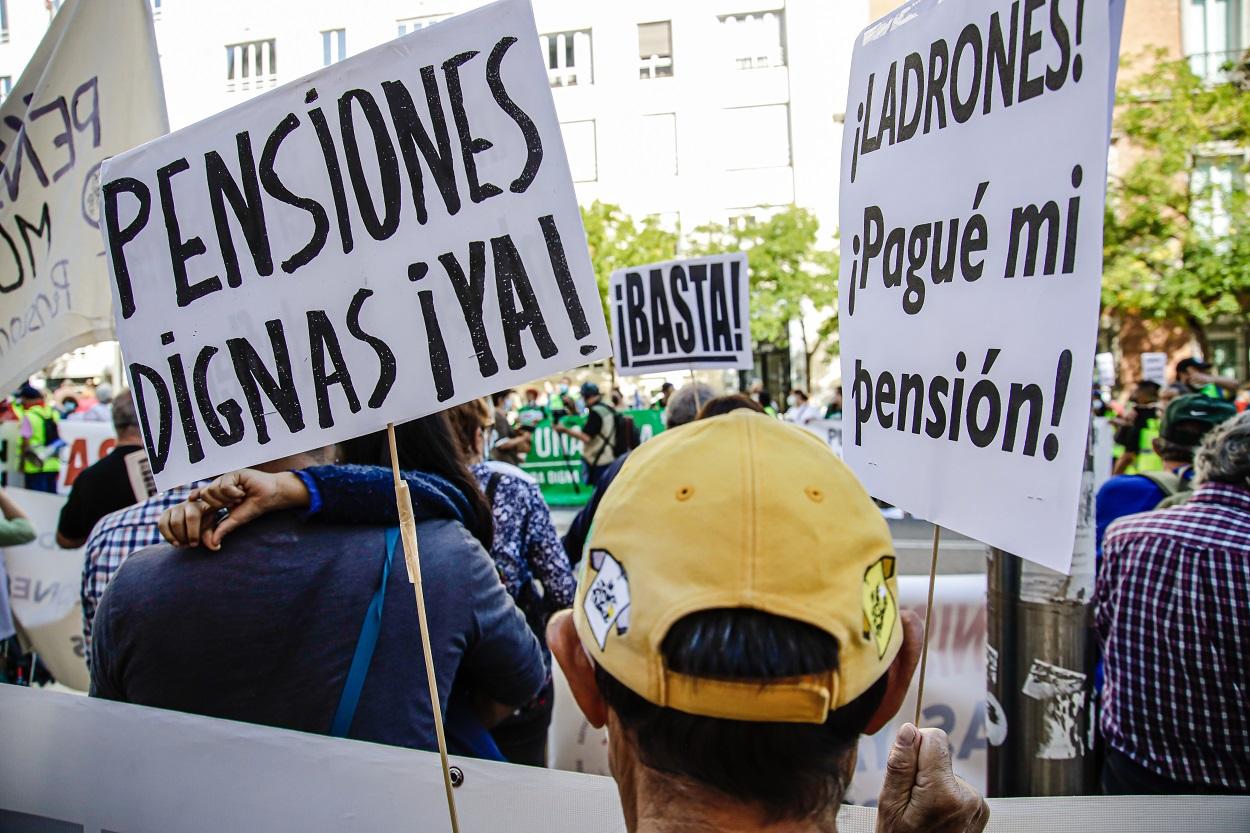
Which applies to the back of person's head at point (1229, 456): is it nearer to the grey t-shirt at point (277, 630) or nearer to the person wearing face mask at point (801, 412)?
the grey t-shirt at point (277, 630)

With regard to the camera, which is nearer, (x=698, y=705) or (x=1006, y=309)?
(x=698, y=705)

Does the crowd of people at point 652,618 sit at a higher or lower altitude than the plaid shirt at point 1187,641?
higher

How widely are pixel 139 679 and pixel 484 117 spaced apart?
3.86 ft

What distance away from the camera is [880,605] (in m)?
1.07

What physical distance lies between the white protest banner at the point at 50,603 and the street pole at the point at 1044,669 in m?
4.23

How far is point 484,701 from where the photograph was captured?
209 cm

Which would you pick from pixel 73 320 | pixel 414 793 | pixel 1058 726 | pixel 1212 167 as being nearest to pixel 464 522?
pixel 414 793

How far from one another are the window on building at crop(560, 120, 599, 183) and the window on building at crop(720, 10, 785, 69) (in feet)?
19.7

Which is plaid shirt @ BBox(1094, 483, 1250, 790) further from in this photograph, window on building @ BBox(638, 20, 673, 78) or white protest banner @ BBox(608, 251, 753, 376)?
window on building @ BBox(638, 20, 673, 78)

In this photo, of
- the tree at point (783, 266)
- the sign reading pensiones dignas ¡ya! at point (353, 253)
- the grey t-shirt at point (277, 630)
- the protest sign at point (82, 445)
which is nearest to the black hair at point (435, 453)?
the grey t-shirt at point (277, 630)

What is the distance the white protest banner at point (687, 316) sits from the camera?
18.7 feet

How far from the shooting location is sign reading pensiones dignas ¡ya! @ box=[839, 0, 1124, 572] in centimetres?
150

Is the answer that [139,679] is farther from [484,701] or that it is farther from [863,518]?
[863,518]

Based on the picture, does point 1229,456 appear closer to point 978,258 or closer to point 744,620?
point 978,258
